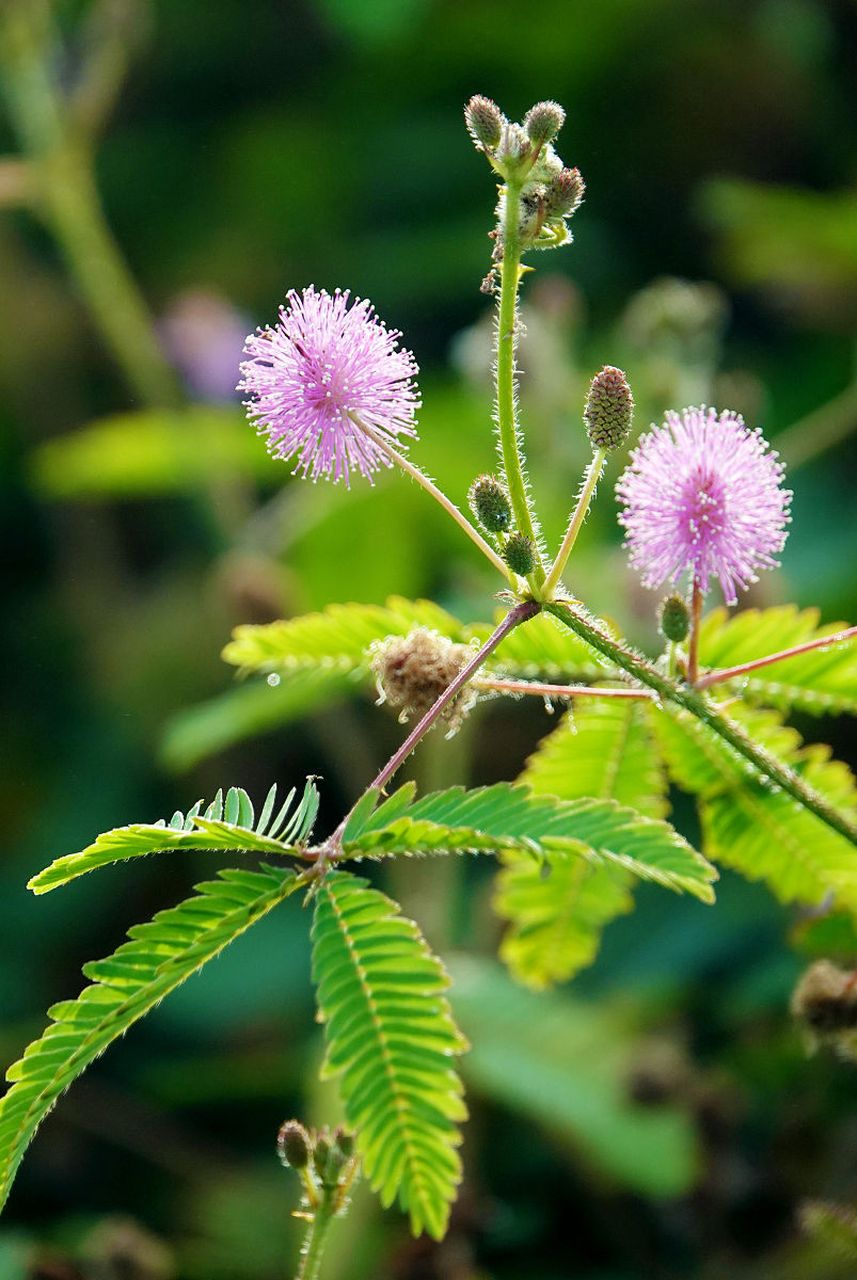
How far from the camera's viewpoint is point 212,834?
902 mm

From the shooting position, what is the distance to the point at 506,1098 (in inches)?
79.7

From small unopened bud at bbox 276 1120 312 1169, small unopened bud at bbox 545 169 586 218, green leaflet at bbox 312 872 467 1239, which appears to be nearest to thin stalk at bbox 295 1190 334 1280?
small unopened bud at bbox 276 1120 312 1169

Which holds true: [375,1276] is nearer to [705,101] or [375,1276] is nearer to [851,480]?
[851,480]

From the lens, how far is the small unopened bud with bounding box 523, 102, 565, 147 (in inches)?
33.8

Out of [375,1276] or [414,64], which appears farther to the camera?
[414,64]

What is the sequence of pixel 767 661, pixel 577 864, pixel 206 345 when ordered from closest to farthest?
pixel 767 661
pixel 577 864
pixel 206 345

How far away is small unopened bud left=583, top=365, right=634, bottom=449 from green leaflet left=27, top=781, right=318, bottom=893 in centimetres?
30

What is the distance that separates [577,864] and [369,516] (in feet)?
4.96

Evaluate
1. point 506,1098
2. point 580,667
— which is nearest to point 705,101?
point 506,1098

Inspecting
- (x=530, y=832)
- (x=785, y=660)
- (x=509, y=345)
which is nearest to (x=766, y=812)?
(x=785, y=660)

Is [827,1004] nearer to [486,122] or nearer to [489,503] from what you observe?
[489,503]

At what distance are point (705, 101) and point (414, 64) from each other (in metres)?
0.76

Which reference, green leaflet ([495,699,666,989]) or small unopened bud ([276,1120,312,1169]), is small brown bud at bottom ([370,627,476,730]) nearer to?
green leaflet ([495,699,666,989])

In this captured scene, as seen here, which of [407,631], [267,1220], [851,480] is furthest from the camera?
[851,480]
